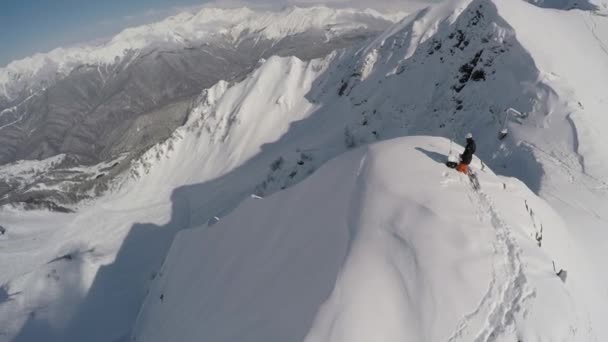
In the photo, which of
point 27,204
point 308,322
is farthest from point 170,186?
point 308,322

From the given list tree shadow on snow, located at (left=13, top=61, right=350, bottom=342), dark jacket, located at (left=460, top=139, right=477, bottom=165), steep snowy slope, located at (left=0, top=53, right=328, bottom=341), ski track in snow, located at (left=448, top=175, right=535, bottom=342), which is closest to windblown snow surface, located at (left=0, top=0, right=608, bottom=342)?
ski track in snow, located at (left=448, top=175, right=535, bottom=342)

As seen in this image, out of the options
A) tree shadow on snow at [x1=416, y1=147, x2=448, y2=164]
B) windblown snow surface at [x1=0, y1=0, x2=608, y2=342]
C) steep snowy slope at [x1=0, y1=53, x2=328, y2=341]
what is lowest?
steep snowy slope at [x1=0, y1=53, x2=328, y2=341]

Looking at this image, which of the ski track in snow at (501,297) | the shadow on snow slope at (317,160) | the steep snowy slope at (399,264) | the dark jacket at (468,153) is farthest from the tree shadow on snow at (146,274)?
the dark jacket at (468,153)

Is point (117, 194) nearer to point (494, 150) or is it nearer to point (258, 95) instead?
point (258, 95)

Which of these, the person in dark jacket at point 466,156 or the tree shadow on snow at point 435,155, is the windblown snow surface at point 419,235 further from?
the person in dark jacket at point 466,156

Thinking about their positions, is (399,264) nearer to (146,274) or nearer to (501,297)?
(501,297)

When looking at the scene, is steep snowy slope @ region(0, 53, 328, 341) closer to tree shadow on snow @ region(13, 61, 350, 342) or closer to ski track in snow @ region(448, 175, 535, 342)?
tree shadow on snow @ region(13, 61, 350, 342)

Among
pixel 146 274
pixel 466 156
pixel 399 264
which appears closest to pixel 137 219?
pixel 146 274
